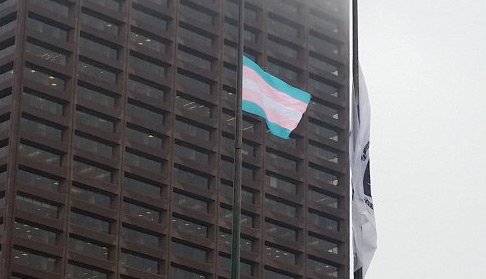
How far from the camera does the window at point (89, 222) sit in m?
184

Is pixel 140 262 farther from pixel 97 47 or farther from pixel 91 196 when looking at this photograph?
pixel 97 47

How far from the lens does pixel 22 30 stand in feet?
609

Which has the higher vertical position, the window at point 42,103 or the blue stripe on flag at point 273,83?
the window at point 42,103

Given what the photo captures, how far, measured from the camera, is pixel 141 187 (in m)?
193

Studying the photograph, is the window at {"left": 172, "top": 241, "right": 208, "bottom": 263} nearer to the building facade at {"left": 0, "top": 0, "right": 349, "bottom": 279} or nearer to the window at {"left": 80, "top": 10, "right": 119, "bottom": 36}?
the building facade at {"left": 0, "top": 0, "right": 349, "bottom": 279}

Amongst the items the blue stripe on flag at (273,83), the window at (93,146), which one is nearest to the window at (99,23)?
the window at (93,146)

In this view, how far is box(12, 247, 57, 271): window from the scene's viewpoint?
176 meters

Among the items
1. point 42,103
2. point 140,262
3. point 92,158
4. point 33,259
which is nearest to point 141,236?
point 140,262

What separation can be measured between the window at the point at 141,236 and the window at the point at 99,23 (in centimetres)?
2308

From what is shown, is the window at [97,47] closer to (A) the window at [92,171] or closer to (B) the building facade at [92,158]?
(B) the building facade at [92,158]

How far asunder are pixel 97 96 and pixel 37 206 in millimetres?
17603

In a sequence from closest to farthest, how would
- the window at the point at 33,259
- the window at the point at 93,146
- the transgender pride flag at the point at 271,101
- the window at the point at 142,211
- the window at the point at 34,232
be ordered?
the transgender pride flag at the point at 271,101
the window at the point at 33,259
the window at the point at 34,232
the window at the point at 93,146
the window at the point at 142,211

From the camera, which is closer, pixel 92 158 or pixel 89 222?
pixel 89 222

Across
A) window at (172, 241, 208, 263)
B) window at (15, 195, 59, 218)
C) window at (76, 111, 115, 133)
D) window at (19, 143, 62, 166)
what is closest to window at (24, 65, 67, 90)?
window at (76, 111, 115, 133)
